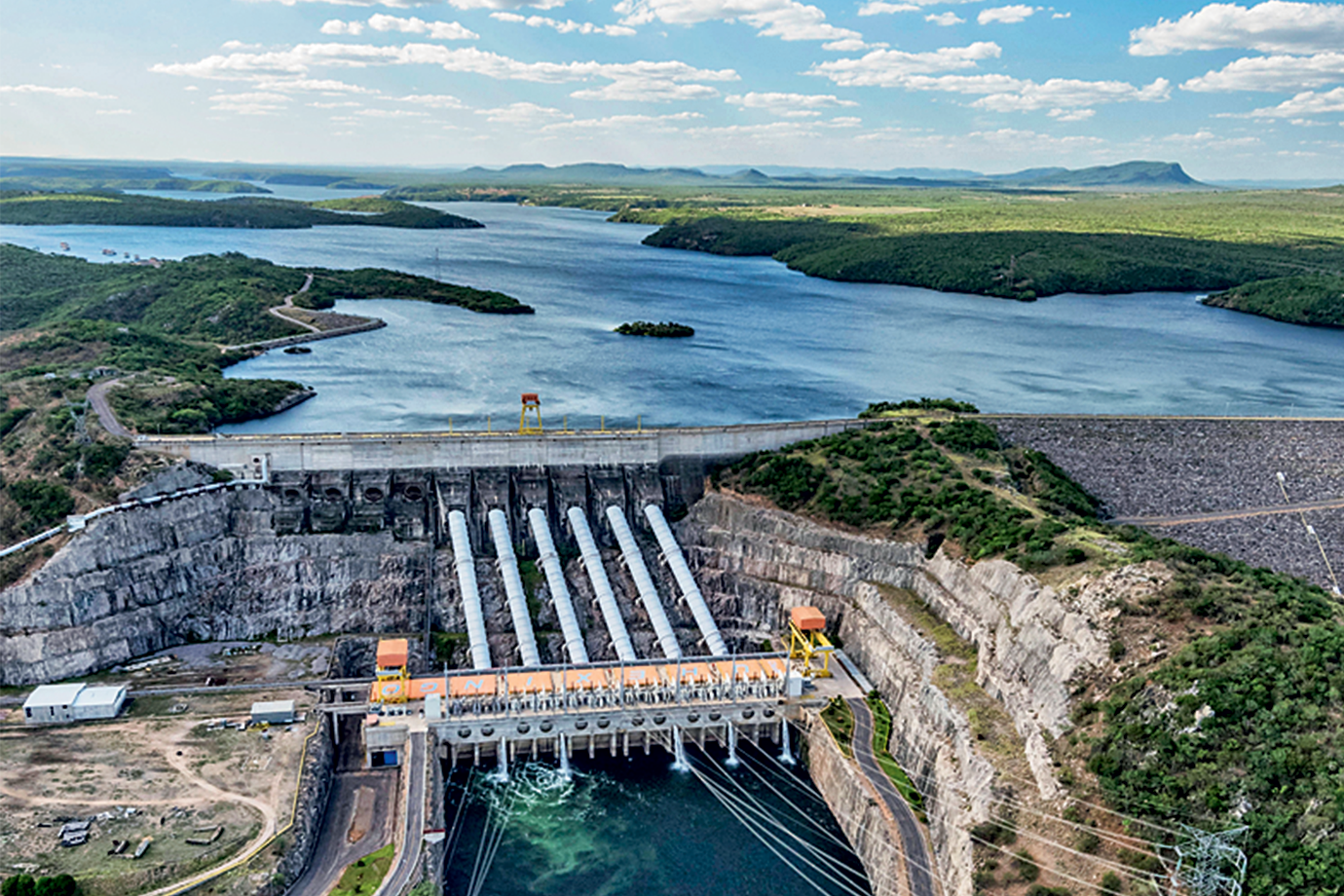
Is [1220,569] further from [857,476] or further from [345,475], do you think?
[345,475]

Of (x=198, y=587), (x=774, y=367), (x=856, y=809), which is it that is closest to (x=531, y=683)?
(x=856, y=809)

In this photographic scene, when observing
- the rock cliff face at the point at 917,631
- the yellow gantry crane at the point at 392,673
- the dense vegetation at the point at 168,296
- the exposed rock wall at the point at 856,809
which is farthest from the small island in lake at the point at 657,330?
the exposed rock wall at the point at 856,809

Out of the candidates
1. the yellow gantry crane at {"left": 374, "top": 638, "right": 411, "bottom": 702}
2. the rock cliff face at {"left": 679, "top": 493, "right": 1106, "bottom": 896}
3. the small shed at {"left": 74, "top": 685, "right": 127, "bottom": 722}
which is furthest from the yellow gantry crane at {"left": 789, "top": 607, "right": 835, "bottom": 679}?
the small shed at {"left": 74, "top": 685, "right": 127, "bottom": 722}

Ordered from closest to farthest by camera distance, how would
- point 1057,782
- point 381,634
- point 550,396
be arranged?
point 1057,782 → point 381,634 → point 550,396

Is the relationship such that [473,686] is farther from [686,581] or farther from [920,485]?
[920,485]

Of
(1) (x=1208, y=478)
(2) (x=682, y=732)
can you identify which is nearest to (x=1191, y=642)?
(2) (x=682, y=732)

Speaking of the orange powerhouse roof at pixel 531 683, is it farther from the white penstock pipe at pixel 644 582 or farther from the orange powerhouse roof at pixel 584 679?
the white penstock pipe at pixel 644 582
